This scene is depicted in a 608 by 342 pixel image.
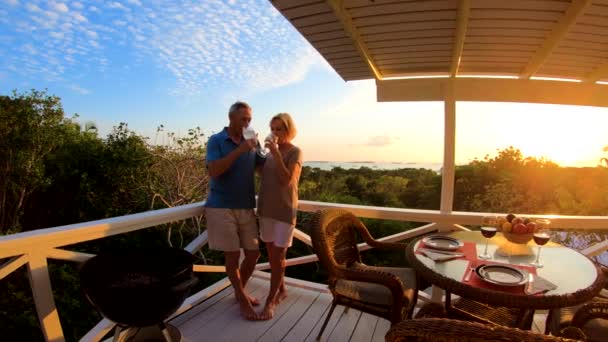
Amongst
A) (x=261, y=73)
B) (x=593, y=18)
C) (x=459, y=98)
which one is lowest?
(x=459, y=98)

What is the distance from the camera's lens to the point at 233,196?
2.29m

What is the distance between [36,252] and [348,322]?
196 cm

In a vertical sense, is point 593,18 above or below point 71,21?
below

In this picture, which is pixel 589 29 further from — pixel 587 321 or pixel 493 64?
pixel 587 321

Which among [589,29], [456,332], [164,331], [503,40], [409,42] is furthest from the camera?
[409,42]

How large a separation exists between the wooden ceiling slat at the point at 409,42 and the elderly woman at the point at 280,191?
78cm

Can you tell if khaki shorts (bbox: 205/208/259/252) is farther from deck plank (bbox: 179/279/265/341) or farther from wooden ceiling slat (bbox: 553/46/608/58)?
wooden ceiling slat (bbox: 553/46/608/58)

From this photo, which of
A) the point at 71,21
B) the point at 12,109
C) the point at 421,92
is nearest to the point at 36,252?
the point at 421,92

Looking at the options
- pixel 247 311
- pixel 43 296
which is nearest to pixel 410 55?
pixel 247 311

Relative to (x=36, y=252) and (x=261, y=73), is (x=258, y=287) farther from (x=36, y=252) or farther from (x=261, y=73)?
(x=261, y=73)

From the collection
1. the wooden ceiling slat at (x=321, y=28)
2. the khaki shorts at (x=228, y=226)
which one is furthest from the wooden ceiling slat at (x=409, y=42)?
the khaki shorts at (x=228, y=226)

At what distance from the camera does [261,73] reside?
8.88m

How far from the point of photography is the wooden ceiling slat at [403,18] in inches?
71.7

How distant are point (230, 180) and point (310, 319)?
1200 millimetres
